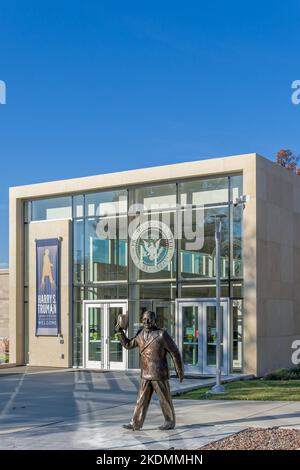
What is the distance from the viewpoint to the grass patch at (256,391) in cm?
1423

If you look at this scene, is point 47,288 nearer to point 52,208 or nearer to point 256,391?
point 52,208

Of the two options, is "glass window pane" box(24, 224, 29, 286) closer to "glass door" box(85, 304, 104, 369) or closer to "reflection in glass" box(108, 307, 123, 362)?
"glass door" box(85, 304, 104, 369)

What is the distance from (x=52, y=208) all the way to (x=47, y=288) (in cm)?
282

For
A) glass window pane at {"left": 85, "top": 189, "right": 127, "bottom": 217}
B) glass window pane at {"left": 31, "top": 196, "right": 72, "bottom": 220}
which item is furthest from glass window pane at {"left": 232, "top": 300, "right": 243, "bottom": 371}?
glass window pane at {"left": 31, "top": 196, "right": 72, "bottom": 220}

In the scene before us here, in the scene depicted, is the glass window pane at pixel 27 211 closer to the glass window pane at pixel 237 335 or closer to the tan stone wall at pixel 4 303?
the tan stone wall at pixel 4 303

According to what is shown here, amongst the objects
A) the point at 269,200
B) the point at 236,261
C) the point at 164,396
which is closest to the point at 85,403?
the point at 164,396

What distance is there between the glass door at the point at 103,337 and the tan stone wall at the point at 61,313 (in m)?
0.73

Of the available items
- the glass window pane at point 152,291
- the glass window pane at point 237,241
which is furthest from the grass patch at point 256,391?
the glass window pane at point 152,291

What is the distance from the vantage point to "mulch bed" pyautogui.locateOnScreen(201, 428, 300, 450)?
880 cm

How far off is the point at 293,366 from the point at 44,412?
1093 cm

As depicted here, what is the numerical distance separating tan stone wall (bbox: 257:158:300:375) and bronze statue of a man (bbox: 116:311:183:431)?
9824 millimetres

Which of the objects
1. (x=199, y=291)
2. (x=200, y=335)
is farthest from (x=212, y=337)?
(x=199, y=291)

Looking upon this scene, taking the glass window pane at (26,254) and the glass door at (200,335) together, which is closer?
the glass door at (200,335)
